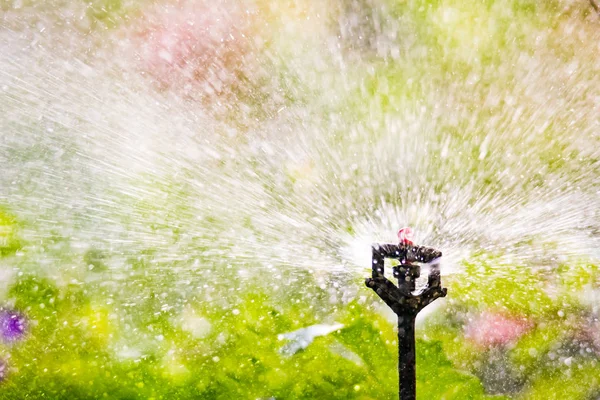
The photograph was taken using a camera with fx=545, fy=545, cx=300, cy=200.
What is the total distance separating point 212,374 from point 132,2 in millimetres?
2562

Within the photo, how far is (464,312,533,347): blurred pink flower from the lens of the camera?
153 inches

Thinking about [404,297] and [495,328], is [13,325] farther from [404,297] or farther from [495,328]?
[495,328]

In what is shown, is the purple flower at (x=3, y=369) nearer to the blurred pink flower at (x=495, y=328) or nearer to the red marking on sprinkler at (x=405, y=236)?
the red marking on sprinkler at (x=405, y=236)

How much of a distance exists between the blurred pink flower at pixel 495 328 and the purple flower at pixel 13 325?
121 inches

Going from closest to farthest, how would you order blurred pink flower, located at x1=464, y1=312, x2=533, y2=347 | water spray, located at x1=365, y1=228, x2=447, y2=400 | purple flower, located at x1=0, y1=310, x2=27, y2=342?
A: water spray, located at x1=365, y1=228, x2=447, y2=400, purple flower, located at x1=0, y1=310, x2=27, y2=342, blurred pink flower, located at x1=464, y1=312, x2=533, y2=347

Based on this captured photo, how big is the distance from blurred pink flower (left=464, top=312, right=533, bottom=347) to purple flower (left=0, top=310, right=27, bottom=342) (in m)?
3.06

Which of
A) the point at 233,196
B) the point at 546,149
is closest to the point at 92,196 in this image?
the point at 233,196

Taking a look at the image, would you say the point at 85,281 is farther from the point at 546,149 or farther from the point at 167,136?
the point at 546,149

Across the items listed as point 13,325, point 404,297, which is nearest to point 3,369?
point 13,325

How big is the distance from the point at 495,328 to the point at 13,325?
3345 mm

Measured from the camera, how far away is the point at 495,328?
3.96 m

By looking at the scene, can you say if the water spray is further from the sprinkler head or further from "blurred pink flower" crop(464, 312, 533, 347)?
"blurred pink flower" crop(464, 312, 533, 347)

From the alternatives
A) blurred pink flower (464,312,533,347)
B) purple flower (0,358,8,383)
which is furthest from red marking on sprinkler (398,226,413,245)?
purple flower (0,358,8,383)

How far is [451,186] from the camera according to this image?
3693 mm
